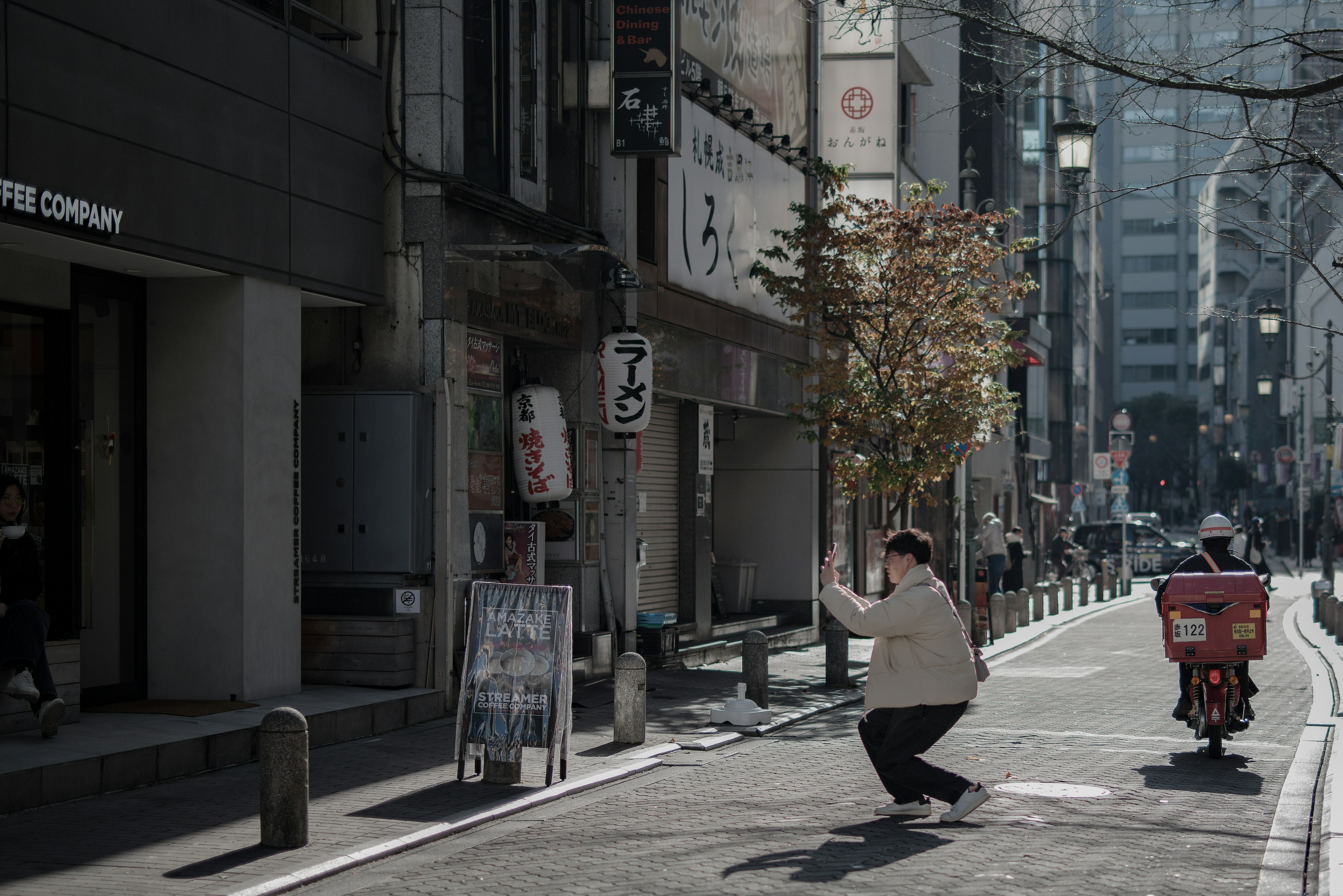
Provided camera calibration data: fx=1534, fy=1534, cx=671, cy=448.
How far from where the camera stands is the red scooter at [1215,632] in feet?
37.6

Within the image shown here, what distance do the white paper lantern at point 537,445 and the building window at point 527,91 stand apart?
2.36 meters

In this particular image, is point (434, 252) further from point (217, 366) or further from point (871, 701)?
point (871, 701)

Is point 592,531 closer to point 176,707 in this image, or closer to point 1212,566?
point 176,707

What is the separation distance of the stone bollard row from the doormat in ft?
22.8

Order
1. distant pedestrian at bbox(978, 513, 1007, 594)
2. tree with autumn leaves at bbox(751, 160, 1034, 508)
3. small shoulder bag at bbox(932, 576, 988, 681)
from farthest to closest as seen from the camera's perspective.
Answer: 1. distant pedestrian at bbox(978, 513, 1007, 594)
2. tree with autumn leaves at bbox(751, 160, 1034, 508)
3. small shoulder bag at bbox(932, 576, 988, 681)

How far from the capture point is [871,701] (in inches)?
358

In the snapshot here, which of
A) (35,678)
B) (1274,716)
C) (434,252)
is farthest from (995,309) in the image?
(35,678)

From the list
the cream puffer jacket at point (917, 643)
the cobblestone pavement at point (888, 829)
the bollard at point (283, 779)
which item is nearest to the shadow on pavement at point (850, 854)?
the cobblestone pavement at point (888, 829)

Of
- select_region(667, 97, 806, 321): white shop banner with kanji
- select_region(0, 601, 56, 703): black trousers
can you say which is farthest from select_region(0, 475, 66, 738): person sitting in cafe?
select_region(667, 97, 806, 321): white shop banner with kanji

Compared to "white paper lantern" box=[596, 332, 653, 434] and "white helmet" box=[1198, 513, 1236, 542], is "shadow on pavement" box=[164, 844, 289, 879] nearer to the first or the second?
"white helmet" box=[1198, 513, 1236, 542]

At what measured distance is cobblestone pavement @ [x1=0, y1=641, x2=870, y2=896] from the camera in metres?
7.49

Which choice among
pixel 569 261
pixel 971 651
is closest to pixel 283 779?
pixel 971 651

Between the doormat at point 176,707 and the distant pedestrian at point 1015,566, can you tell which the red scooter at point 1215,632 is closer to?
the doormat at point 176,707

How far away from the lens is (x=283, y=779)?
8.04 metres
